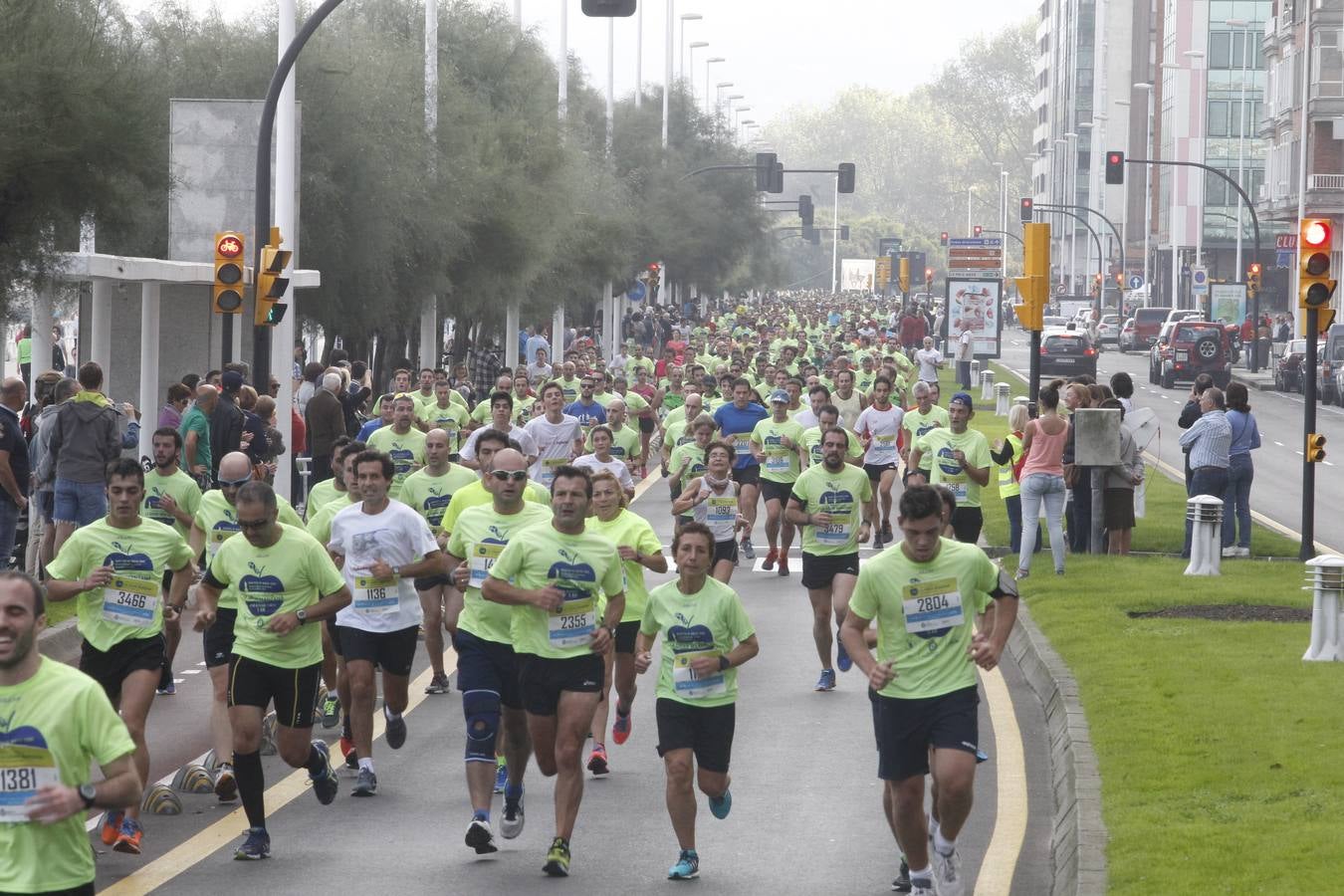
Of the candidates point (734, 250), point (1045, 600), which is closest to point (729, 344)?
point (1045, 600)

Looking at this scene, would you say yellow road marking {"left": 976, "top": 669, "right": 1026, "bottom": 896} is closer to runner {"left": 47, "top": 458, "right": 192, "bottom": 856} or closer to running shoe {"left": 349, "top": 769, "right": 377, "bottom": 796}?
running shoe {"left": 349, "top": 769, "right": 377, "bottom": 796}

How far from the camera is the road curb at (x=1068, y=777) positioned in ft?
28.2

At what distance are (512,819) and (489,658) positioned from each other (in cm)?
74

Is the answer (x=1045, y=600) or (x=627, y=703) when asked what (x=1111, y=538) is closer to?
(x=1045, y=600)

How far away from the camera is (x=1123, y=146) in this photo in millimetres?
144625

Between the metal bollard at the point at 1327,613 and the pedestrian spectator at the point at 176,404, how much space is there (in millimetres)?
9592

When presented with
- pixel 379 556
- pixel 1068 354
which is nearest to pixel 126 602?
pixel 379 556

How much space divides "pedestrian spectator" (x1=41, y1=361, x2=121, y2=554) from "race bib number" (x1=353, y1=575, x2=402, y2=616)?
6028 millimetres

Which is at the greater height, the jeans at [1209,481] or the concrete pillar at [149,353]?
the concrete pillar at [149,353]

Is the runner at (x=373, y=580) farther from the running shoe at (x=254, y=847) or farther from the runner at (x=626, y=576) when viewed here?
the running shoe at (x=254, y=847)

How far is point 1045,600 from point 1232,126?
100578 millimetres

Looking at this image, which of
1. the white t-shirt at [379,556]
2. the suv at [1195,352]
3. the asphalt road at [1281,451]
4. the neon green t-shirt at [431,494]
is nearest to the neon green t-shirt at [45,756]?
the white t-shirt at [379,556]

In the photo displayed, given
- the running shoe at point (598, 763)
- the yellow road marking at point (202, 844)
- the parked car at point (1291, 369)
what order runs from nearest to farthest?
the yellow road marking at point (202, 844) → the running shoe at point (598, 763) → the parked car at point (1291, 369)

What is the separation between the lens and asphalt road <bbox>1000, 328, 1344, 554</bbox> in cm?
2716
